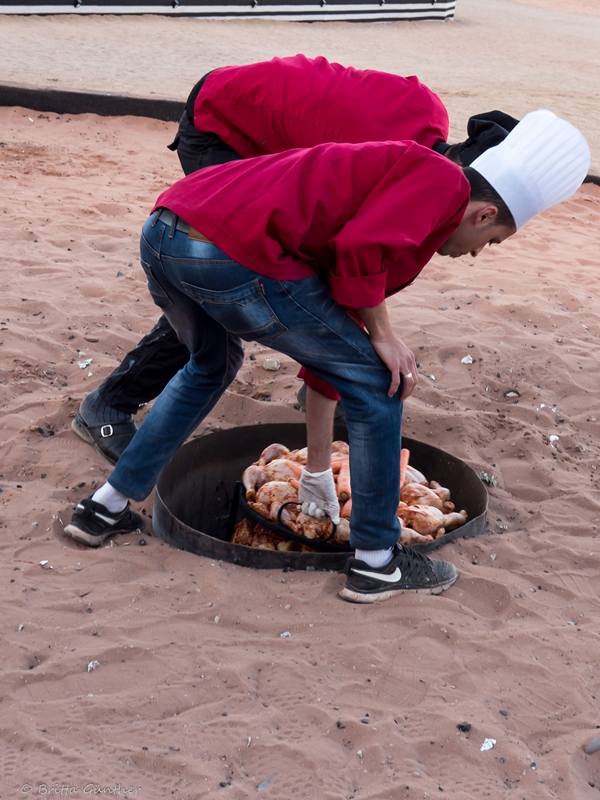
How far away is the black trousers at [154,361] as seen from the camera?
3285 millimetres

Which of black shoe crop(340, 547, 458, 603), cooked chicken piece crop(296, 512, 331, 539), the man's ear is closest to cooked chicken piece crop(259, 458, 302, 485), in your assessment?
cooked chicken piece crop(296, 512, 331, 539)

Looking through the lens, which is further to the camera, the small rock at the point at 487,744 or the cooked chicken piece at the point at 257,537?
the cooked chicken piece at the point at 257,537

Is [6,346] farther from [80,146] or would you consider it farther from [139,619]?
[80,146]

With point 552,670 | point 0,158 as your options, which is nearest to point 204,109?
point 552,670

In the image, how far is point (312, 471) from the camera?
305cm

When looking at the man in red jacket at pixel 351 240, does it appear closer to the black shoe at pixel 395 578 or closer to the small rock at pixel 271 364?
the black shoe at pixel 395 578

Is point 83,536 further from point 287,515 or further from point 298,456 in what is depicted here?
point 298,456

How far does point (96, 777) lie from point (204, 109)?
236cm

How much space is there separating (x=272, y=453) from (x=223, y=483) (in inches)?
11.7

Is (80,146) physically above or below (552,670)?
below

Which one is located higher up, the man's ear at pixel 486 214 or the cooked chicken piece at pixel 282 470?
the man's ear at pixel 486 214

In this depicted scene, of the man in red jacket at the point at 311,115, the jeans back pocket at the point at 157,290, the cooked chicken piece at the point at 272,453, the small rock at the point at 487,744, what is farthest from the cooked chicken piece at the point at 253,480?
the small rock at the point at 487,744

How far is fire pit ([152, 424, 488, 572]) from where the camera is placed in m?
2.93

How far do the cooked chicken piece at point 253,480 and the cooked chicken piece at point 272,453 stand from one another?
4.5 inches
